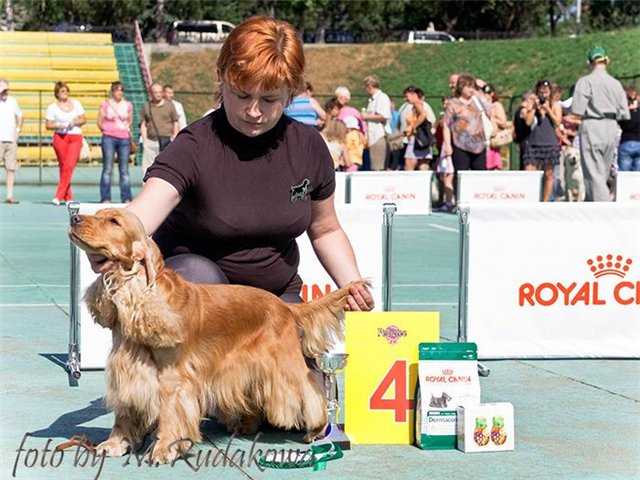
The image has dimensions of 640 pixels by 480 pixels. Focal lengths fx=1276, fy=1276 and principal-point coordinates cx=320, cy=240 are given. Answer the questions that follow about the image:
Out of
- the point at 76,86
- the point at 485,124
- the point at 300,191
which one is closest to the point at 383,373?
the point at 300,191

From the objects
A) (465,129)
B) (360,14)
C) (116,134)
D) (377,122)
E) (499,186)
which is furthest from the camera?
(360,14)

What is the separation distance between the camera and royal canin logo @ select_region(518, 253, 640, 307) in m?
7.18

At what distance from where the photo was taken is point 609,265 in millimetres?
7293

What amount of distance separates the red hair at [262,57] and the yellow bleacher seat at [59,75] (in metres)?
31.1

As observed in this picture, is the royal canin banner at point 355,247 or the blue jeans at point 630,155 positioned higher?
the blue jeans at point 630,155

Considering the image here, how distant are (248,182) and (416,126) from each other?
48.1ft

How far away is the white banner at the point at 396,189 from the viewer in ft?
52.9

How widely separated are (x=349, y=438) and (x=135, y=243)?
52.7 inches

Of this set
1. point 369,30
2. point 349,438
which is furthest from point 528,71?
point 349,438

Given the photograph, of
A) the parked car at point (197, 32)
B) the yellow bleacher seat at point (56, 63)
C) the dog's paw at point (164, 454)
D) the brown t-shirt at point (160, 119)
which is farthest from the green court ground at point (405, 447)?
the parked car at point (197, 32)

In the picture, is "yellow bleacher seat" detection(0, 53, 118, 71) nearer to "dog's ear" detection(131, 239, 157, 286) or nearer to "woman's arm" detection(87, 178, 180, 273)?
"woman's arm" detection(87, 178, 180, 273)

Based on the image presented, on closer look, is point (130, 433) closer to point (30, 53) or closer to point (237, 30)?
point (237, 30)

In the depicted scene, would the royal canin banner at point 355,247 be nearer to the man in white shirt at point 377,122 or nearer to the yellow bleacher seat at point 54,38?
the man in white shirt at point 377,122

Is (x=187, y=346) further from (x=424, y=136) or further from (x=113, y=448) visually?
(x=424, y=136)
